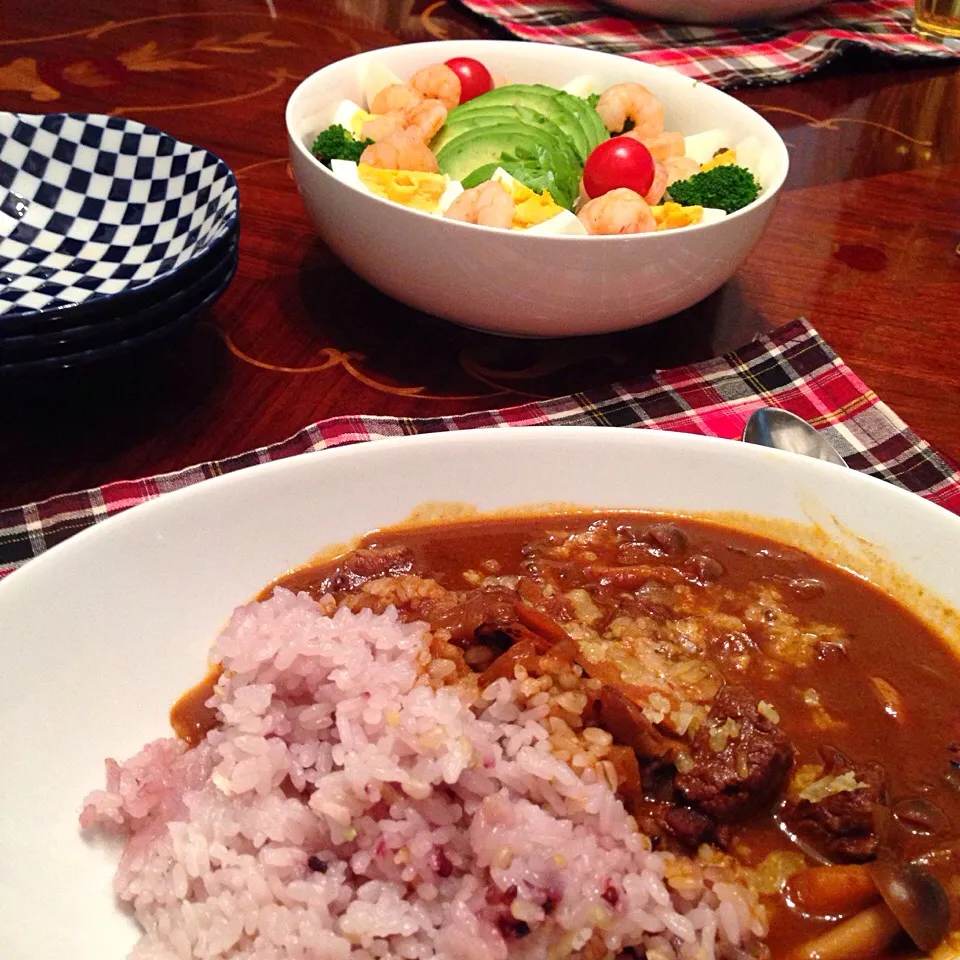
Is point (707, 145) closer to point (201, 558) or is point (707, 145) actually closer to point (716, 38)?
point (716, 38)

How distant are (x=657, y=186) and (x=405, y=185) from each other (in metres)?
0.81

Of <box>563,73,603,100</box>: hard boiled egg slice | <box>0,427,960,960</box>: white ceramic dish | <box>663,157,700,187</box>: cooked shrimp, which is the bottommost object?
<box>0,427,960,960</box>: white ceramic dish

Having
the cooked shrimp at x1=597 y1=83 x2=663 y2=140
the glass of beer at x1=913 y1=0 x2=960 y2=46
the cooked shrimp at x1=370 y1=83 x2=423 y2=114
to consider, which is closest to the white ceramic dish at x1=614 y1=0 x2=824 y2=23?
the glass of beer at x1=913 y1=0 x2=960 y2=46

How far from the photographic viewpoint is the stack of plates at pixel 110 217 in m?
2.63

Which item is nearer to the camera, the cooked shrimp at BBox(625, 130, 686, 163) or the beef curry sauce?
the beef curry sauce

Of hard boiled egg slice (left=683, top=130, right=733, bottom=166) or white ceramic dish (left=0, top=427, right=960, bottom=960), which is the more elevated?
hard boiled egg slice (left=683, top=130, right=733, bottom=166)

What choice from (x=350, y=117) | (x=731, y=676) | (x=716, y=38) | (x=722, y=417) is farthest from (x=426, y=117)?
(x=716, y=38)

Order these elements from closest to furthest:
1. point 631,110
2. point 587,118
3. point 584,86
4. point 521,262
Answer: point 521,262 → point 587,118 → point 631,110 → point 584,86

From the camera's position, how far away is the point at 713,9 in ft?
17.7

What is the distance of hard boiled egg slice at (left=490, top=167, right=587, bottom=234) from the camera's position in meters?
2.89

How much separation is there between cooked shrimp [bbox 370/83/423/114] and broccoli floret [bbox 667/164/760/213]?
3.15 feet

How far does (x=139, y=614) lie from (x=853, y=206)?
3.23 m

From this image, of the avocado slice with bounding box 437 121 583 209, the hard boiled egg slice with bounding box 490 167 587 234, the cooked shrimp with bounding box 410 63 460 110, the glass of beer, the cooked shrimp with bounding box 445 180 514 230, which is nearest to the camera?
the cooked shrimp with bounding box 445 180 514 230

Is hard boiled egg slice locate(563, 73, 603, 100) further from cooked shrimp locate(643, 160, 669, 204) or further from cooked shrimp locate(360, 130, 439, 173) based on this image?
cooked shrimp locate(360, 130, 439, 173)
